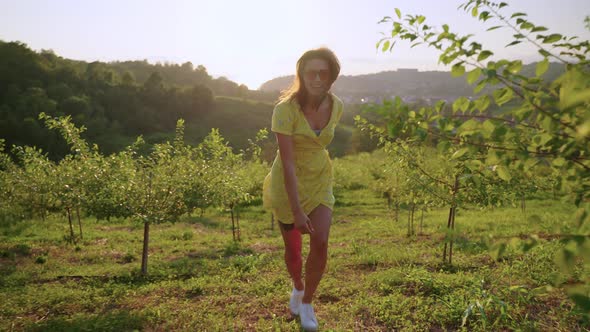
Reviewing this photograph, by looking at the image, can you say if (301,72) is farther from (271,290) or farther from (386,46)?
(271,290)

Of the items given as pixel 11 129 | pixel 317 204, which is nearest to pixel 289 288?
pixel 317 204

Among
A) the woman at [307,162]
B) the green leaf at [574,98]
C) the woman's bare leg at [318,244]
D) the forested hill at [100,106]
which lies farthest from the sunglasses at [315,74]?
the forested hill at [100,106]

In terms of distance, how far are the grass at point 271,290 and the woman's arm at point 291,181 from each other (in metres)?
1.12

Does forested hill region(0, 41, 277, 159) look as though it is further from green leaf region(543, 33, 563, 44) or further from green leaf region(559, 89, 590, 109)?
green leaf region(559, 89, 590, 109)

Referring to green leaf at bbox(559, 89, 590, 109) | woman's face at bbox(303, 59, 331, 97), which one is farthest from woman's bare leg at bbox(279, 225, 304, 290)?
green leaf at bbox(559, 89, 590, 109)

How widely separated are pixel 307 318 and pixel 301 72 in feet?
7.56

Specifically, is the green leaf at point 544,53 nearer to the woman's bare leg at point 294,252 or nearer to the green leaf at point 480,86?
the green leaf at point 480,86

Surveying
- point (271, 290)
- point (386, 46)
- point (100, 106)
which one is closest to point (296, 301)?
point (271, 290)

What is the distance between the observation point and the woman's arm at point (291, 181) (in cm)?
337

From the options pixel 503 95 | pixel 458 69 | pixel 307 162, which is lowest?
pixel 307 162

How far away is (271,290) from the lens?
4969 mm

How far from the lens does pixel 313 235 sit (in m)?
3.54

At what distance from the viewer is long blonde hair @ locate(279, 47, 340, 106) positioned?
3.53 m

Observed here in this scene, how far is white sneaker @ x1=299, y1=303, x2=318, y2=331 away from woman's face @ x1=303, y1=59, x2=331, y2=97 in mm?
2032
